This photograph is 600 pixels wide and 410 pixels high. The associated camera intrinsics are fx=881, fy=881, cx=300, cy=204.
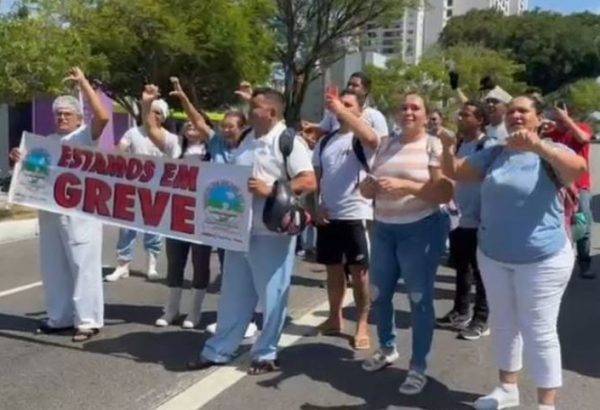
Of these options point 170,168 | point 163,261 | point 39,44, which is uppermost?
point 39,44

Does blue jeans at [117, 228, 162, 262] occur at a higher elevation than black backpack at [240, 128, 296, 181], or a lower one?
lower

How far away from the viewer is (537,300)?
466cm

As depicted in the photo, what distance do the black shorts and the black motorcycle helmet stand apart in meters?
0.96

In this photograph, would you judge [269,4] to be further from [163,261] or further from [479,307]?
[479,307]

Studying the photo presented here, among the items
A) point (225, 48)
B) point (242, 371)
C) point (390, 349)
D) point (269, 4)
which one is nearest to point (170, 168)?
point (242, 371)

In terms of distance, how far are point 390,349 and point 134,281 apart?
152 inches

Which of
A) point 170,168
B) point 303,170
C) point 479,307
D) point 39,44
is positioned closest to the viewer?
point 303,170

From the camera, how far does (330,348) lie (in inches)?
255

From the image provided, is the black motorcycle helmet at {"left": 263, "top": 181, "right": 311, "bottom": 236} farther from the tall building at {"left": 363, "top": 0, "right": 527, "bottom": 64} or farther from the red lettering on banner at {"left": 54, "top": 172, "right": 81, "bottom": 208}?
the tall building at {"left": 363, "top": 0, "right": 527, "bottom": 64}

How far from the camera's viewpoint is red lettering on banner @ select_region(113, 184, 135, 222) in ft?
20.9

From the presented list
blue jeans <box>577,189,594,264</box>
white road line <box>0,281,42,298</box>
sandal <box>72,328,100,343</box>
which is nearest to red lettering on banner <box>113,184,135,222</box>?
sandal <box>72,328,100,343</box>

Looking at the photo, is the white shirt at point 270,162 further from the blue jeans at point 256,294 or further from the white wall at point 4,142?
the white wall at point 4,142

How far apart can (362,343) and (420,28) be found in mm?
98586

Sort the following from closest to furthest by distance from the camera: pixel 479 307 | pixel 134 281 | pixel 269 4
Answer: pixel 479 307 < pixel 134 281 < pixel 269 4
